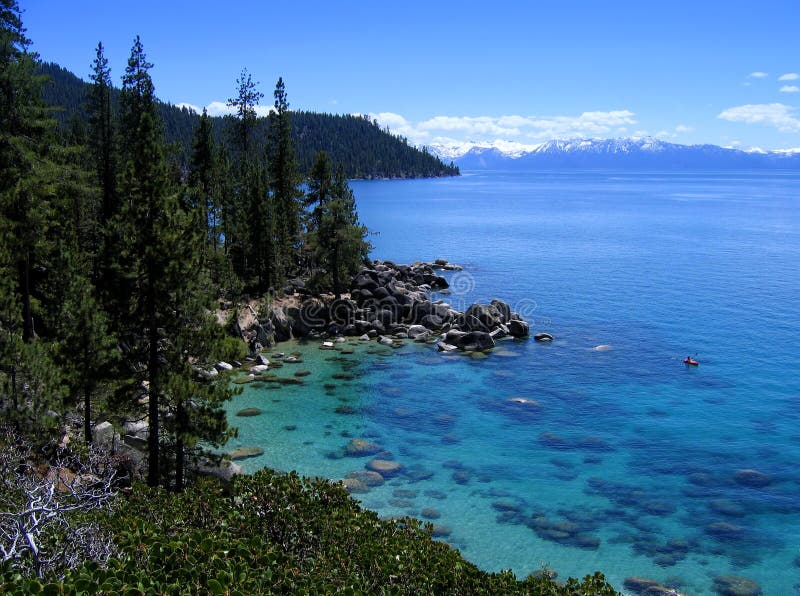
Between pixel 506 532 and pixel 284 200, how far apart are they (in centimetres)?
4945

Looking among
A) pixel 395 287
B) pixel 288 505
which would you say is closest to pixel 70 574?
pixel 288 505

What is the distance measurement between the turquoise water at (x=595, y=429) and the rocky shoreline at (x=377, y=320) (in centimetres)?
236

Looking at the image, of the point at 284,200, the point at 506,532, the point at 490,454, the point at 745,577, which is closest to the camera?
the point at 745,577

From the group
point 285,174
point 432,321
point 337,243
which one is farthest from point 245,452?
point 285,174

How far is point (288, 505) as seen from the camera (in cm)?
1764

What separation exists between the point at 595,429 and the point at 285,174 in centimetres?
4653

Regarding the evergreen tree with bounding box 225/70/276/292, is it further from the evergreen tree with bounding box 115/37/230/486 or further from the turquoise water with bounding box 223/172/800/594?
the evergreen tree with bounding box 115/37/230/486

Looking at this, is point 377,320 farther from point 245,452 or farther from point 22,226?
point 22,226

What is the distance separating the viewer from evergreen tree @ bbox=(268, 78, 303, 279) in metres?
67.1

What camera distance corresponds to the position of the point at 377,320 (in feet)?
190

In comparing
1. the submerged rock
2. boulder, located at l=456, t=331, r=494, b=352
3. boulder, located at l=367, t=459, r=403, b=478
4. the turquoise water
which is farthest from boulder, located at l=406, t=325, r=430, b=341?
the submerged rock

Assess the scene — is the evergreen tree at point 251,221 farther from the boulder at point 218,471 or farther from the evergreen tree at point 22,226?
the boulder at point 218,471

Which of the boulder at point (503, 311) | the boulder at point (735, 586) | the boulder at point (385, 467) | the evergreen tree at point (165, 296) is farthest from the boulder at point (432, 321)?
the boulder at point (735, 586)

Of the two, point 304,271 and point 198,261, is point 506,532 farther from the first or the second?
point 304,271
